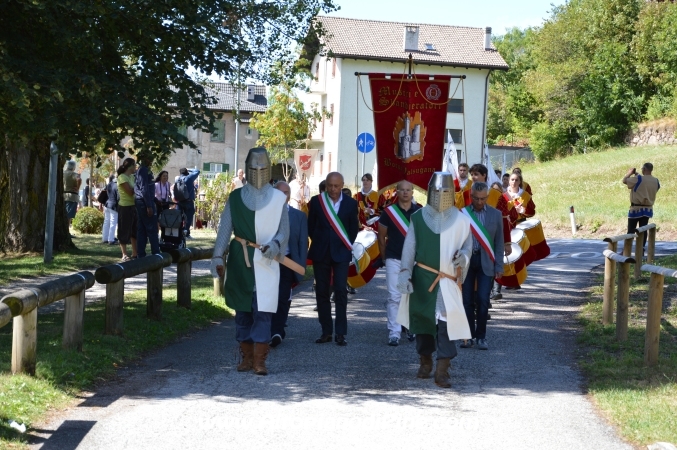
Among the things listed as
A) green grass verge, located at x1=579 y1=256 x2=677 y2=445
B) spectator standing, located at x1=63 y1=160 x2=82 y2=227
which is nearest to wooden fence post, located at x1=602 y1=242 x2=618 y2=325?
green grass verge, located at x1=579 y1=256 x2=677 y2=445

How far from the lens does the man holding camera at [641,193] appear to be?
65.7ft

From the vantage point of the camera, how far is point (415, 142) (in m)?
16.0

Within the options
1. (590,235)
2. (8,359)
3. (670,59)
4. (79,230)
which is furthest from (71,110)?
(670,59)

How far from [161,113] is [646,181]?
11.8 metres

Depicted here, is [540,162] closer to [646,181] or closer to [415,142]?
[646,181]

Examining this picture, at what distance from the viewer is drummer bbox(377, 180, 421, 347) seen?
11.1 meters

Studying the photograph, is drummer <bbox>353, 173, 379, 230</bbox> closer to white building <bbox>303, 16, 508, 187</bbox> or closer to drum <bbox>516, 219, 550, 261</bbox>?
drum <bbox>516, 219, 550, 261</bbox>

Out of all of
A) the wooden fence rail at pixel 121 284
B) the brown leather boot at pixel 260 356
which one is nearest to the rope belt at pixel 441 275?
the brown leather boot at pixel 260 356

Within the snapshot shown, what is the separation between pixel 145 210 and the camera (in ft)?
56.6

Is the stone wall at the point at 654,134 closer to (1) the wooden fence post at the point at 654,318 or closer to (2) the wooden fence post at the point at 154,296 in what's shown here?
(2) the wooden fence post at the point at 154,296

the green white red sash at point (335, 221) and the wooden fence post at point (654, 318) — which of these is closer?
the wooden fence post at point (654, 318)

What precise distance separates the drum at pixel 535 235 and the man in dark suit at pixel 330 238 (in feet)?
16.1

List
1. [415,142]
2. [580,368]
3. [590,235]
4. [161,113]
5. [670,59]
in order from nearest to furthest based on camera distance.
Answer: [580,368]
[161,113]
[415,142]
[590,235]
[670,59]

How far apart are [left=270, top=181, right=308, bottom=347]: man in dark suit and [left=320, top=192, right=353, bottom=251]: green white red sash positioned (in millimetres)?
744
